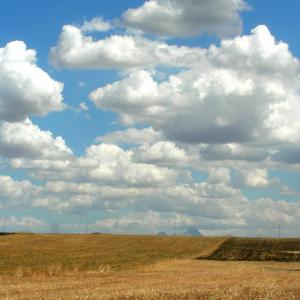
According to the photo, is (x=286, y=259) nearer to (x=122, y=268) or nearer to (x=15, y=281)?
(x=122, y=268)

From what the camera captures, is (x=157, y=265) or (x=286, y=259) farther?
(x=286, y=259)

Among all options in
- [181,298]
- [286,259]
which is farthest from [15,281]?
[286,259]

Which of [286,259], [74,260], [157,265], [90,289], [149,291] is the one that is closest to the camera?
[149,291]

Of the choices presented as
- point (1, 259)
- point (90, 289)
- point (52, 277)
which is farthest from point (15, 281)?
point (1, 259)

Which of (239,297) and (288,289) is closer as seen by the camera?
(239,297)

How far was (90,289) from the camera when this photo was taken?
32.0 meters

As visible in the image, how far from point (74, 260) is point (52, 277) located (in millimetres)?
17600

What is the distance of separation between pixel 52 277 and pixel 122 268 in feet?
35.4

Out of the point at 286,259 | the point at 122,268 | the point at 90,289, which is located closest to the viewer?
the point at 90,289

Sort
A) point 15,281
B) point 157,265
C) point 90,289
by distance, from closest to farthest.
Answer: point 90,289 → point 15,281 → point 157,265

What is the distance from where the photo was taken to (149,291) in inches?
1152

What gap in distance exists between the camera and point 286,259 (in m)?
73.0

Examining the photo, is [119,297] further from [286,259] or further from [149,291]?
[286,259]

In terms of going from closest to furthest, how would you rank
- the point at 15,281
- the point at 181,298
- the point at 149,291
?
the point at 181,298 → the point at 149,291 → the point at 15,281
